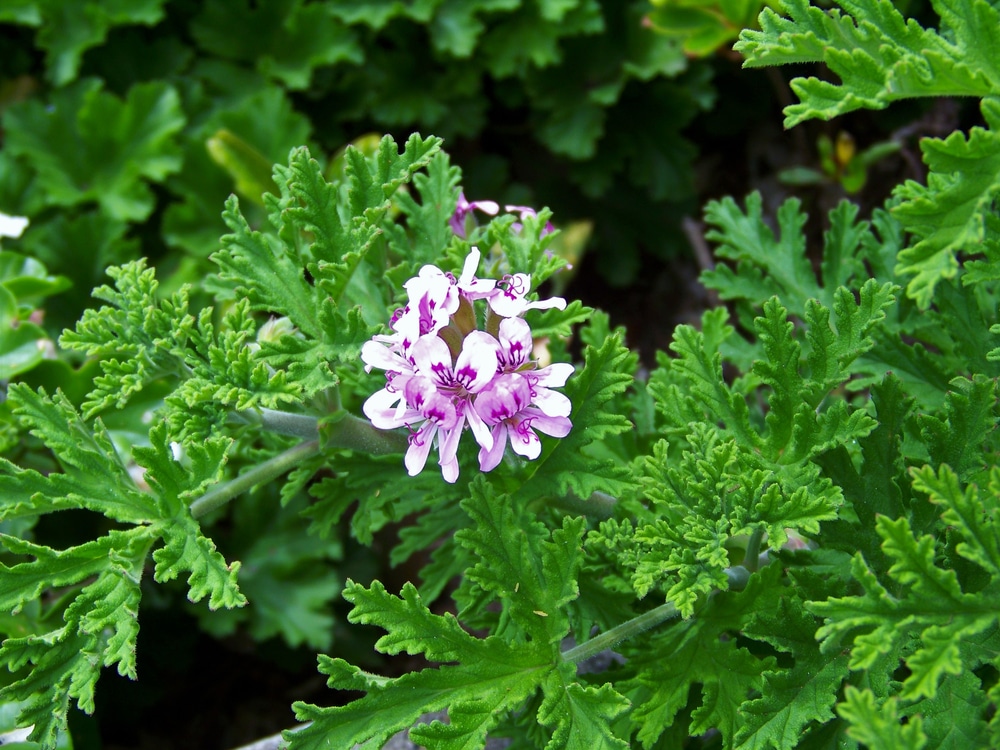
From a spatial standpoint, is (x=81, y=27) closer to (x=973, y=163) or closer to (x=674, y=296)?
(x=674, y=296)

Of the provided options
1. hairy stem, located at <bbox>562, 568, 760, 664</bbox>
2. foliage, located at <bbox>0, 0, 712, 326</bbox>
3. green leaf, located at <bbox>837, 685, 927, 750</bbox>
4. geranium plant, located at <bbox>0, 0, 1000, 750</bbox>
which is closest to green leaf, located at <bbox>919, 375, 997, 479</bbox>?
geranium plant, located at <bbox>0, 0, 1000, 750</bbox>

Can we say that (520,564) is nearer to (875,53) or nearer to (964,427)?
(964,427)

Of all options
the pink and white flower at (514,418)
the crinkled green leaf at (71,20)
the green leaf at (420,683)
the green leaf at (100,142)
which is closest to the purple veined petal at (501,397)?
the pink and white flower at (514,418)

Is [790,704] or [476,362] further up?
[476,362]

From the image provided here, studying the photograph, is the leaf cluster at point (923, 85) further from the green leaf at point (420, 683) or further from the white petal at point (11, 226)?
the white petal at point (11, 226)

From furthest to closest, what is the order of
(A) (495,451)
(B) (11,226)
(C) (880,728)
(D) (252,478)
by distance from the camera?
(B) (11,226)
(D) (252,478)
(A) (495,451)
(C) (880,728)

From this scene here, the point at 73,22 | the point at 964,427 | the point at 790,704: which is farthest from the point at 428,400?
the point at 73,22
